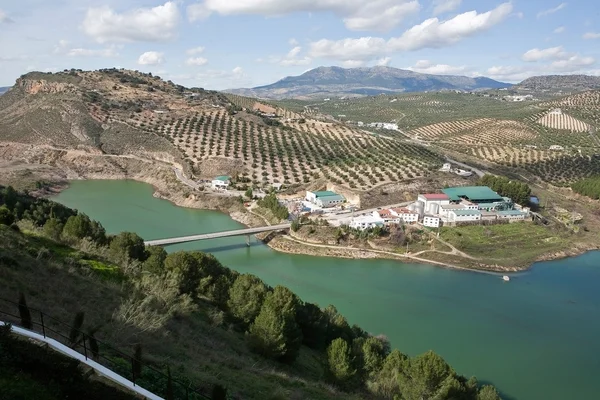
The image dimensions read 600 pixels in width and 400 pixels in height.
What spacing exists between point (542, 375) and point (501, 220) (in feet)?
74.2

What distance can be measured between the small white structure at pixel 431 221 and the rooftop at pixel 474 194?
15.8ft

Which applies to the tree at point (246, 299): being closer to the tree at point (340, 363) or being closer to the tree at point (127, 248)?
the tree at point (340, 363)

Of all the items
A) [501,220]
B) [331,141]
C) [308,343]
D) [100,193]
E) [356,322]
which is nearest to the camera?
[308,343]

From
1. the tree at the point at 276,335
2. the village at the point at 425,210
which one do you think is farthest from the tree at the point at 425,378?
the village at the point at 425,210

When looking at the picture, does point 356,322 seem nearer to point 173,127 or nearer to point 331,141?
point 331,141

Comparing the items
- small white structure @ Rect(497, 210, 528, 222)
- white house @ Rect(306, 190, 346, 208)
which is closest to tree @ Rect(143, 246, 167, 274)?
white house @ Rect(306, 190, 346, 208)

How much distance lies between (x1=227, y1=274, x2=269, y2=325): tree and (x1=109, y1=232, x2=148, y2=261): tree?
4.70 metres

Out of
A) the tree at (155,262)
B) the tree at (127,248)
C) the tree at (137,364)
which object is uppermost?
the tree at (137,364)

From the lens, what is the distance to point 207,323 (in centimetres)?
1495

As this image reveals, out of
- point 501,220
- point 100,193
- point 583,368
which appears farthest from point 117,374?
point 100,193

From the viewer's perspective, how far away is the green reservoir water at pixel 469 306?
20.5 m

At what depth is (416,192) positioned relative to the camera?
4741cm

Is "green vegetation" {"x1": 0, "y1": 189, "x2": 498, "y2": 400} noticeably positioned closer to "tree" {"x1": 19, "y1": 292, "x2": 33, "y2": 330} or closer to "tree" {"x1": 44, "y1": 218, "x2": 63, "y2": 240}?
"tree" {"x1": 44, "y1": 218, "x2": 63, "y2": 240}

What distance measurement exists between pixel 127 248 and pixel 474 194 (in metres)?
34.6
